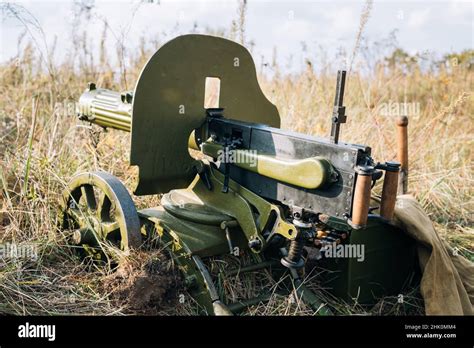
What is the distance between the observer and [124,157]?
4.84m

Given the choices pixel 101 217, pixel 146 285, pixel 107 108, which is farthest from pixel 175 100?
pixel 146 285

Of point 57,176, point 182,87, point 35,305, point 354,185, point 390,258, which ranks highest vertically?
point 182,87

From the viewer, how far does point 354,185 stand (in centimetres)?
280

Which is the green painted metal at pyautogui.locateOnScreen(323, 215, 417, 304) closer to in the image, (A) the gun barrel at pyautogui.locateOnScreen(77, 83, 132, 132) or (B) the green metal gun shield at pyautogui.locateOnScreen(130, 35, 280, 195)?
(B) the green metal gun shield at pyautogui.locateOnScreen(130, 35, 280, 195)

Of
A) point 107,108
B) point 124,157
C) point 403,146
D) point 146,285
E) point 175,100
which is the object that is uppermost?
point 175,100

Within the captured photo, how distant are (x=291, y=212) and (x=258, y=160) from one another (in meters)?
0.35

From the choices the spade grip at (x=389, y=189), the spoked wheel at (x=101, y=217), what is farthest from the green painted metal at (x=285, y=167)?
the spoked wheel at (x=101, y=217)

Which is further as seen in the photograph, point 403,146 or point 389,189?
point 403,146

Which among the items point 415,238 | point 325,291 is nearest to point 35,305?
point 325,291

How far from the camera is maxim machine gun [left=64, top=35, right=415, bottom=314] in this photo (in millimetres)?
3055

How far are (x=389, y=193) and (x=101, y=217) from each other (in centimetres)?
180

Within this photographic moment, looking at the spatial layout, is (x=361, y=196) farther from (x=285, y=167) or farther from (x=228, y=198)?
(x=228, y=198)

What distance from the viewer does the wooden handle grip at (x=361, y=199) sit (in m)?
2.73
